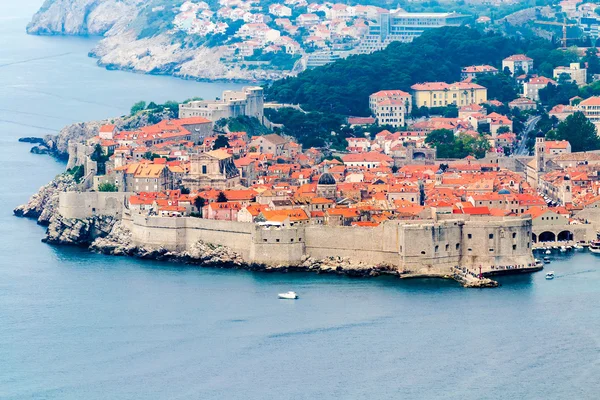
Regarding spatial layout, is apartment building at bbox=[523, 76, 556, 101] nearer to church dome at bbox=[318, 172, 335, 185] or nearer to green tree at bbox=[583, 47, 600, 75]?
green tree at bbox=[583, 47, 600, 75]

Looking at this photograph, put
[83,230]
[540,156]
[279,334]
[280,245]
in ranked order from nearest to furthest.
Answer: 1. [279,334]
2. [280,245]
3. [83,230]
4. [540,156]

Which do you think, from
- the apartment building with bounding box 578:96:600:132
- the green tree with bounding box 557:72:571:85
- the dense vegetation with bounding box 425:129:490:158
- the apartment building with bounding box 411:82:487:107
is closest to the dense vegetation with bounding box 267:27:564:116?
the apartment building with bounding box 411:82:487:107

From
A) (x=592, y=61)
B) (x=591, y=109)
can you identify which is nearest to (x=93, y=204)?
(x=591, y=109)

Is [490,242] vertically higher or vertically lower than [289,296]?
higher

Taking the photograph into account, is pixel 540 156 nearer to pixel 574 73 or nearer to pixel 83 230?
pixel 83 230

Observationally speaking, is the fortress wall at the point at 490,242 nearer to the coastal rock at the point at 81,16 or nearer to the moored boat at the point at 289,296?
the moored boat at the point at 289,296

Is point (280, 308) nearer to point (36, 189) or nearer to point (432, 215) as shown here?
point (432, 215)

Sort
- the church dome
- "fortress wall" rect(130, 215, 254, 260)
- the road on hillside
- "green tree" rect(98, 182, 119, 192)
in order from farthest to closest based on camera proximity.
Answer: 1. the road on hillside
2. "green tree" rect(98, 182, 119, 192)
3. the church dome
4. "fortress wall" rect(130, 215, 254, 260)
